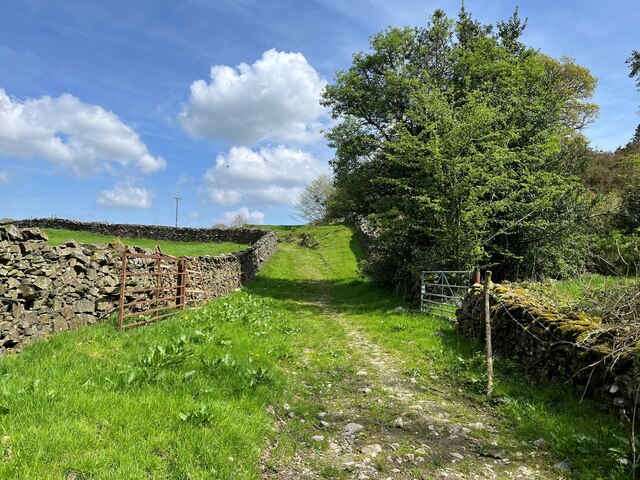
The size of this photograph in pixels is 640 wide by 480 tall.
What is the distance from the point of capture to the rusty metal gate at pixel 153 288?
34.4 ft

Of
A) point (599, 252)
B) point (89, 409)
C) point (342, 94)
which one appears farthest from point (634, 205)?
point (89, 409)

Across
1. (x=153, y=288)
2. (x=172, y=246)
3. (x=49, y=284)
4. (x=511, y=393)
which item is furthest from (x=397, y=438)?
(x=172, y=246)

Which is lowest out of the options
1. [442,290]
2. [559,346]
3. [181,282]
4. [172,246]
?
[559,346]

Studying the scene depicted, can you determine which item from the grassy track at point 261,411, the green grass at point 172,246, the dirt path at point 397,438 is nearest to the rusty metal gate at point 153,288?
the grassy track at point 261,411

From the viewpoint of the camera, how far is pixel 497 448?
5570 mm

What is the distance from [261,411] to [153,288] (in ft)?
21.5

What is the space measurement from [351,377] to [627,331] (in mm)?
4776

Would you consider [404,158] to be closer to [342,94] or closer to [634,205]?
[342,94]

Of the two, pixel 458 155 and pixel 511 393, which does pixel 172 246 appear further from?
pixel 511 393

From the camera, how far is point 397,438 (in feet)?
19.2

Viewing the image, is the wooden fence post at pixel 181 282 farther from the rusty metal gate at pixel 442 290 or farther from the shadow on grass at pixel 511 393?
the rusty metal gate at pixel 442 290

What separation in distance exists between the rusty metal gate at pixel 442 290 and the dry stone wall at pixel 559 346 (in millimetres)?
2936

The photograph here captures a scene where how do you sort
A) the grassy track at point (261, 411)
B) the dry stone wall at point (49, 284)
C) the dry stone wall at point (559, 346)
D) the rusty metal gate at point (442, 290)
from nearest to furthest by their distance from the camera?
the grassy track at point (261, 411)
the dry stone wall at point (559, 346)
the dry stone wall at point (49, 284)
the rusty metal gate at point (442, 290)

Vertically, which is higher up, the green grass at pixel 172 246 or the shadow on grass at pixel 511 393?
the green grass at pixel 172 246
